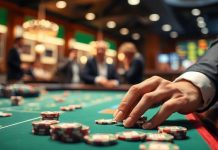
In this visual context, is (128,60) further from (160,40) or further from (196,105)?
(160,40)

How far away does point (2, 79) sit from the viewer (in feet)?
28.1

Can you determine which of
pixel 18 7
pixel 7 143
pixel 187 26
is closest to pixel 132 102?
pixel 7 143

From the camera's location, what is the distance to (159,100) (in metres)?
1.20

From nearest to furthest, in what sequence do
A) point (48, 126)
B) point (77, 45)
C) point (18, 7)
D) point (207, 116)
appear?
point (48, 126), point (207, 116), point (18, 7), point (77, 45)

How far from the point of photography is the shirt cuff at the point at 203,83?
49.1 inches

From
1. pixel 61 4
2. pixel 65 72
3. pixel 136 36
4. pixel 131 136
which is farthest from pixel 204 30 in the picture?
pixel 131 136

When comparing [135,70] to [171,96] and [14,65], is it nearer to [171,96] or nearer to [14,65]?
[14,65]

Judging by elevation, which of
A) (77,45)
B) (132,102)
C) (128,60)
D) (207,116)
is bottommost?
(207,116)

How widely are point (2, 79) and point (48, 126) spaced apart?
808 cm

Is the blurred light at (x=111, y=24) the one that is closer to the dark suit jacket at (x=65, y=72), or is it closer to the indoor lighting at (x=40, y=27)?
the dark suit jacket at (x=65, y=72)

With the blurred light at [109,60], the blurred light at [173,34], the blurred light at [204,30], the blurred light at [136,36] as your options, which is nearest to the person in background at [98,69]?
the blurred light at [109,60]

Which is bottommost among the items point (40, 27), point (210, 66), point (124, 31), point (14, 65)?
point (210, 66)

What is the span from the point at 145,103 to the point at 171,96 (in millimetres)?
130

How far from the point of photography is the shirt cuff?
4.09 feet
